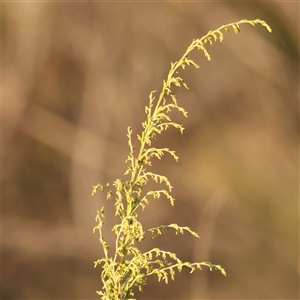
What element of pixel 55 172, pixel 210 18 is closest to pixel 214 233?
pixel 55 172

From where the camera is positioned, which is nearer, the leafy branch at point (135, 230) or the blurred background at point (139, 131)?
the leafy branch at point (135, 230)

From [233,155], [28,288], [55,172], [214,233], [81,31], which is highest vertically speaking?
[81,31]

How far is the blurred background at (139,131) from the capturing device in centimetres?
386

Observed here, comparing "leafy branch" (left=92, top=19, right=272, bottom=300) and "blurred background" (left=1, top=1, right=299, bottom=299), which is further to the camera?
"blurred background" (left=1, top=1, right=299, bottom=299)

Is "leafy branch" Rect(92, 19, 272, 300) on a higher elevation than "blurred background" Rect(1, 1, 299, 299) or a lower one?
lower

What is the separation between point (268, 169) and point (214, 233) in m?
0.63

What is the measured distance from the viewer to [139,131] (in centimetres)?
380

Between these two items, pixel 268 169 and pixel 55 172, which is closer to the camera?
pixel 55 172

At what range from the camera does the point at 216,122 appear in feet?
13.6

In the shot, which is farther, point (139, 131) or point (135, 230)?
point (139, 131)

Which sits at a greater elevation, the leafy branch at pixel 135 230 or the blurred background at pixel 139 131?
the blurred background at pixel 139 131

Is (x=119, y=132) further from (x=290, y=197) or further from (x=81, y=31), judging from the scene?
(x=290, y=197)

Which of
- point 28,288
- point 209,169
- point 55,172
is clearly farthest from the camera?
point 209,169

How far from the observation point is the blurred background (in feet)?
12.7
